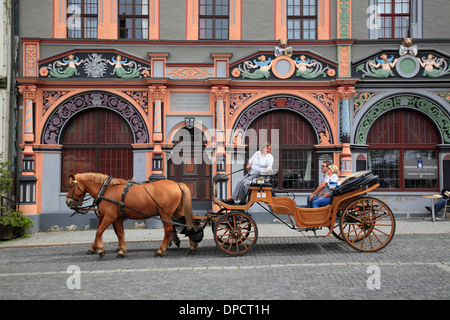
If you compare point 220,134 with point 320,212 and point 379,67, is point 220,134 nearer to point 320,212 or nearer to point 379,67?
point 320,212

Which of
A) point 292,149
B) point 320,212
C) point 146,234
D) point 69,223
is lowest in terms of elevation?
point 146,234

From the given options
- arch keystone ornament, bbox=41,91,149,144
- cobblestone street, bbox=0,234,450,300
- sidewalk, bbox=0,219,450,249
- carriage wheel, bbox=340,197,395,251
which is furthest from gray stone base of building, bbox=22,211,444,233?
carriage wheel, bbox=340,197,395,251

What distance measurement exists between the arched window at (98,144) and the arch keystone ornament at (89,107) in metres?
0.26

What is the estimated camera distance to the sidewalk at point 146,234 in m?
10.9

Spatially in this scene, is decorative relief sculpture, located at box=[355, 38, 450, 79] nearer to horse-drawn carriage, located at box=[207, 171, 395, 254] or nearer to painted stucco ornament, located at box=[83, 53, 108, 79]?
horse-drawn carriage, located at box=[207, 171, 395, 254]

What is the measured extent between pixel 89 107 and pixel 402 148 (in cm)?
1049

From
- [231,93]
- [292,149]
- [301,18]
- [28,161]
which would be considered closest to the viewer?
[28,161]

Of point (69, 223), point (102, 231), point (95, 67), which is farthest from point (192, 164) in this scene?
point (102, 231)

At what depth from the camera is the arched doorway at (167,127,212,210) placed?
13867mm

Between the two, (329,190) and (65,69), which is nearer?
(329,190)

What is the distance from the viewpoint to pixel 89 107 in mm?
13664

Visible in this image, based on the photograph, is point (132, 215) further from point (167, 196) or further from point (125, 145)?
point (125, 145)

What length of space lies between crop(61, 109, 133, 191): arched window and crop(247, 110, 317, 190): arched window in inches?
177

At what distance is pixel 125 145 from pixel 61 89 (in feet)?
8.84
